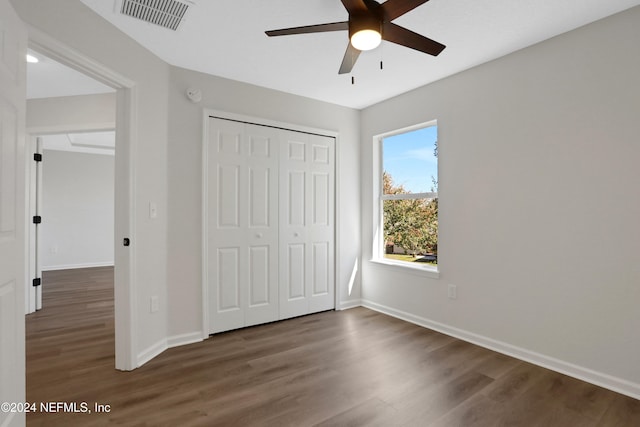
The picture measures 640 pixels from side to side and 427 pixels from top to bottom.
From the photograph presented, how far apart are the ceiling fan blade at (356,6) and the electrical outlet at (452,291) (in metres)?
2.55

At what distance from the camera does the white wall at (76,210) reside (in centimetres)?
665

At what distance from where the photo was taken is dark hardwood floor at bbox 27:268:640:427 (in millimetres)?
1879

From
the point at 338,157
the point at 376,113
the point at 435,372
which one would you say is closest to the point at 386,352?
the point at 435,372

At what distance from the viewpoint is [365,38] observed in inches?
65.6

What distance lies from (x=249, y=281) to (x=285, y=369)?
113cm

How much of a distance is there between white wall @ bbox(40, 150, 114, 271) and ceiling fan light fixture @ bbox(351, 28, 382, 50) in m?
7.37

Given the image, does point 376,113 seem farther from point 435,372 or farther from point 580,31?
point 435,372

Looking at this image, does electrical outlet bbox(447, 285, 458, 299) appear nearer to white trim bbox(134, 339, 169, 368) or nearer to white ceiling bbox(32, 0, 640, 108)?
white ceiling bbox(32, 0, 640, 108)

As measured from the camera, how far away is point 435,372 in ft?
7.89

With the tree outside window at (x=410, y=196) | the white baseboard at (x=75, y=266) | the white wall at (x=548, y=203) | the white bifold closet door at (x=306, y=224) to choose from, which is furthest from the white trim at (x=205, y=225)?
the white baseboard at (x=75, y=266)

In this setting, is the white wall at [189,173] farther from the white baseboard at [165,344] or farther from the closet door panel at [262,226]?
the closet door panel at [262,226]

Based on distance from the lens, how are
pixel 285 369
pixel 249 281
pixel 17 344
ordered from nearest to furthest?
pixel 17 344 < pixel 285 369 < pixel 249 281

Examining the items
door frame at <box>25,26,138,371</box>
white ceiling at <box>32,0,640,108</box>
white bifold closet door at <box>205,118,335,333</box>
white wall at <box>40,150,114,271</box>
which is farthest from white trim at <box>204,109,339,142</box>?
white wall at <box>40,150,114,271</box>

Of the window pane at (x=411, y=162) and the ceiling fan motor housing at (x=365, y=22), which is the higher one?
the ceiling fan motor housing at (x=365, y=22)
